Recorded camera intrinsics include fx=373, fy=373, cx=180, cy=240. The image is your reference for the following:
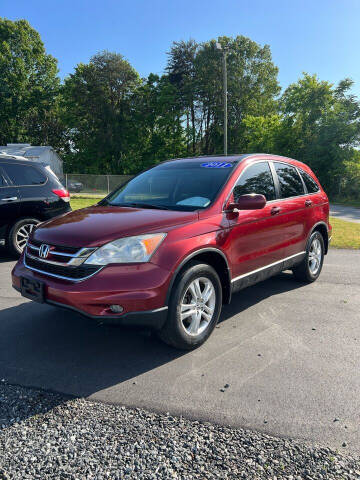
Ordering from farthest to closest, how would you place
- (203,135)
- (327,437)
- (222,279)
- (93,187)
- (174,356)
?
(203,135)
(93,187)
(222,279)
(174,356)
(327,437)

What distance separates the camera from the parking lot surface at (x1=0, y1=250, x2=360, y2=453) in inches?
98.5

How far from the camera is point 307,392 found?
9.00 feet

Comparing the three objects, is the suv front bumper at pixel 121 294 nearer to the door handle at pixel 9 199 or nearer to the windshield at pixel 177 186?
the windshield at pixel 177 186

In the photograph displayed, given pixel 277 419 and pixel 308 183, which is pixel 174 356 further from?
pixel 308 183

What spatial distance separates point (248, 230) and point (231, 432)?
7.01 ft

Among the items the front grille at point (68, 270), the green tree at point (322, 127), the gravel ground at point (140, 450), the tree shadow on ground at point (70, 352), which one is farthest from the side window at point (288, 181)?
the green tree at point (322, 127)

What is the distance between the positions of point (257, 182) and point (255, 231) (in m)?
0.65

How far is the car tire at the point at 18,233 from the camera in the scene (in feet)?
22.2

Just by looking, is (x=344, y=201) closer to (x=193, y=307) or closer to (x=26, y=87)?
(x=193, y=307)

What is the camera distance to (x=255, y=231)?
4.06 m

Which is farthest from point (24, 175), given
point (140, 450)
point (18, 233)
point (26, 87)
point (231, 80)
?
point (26, 87)

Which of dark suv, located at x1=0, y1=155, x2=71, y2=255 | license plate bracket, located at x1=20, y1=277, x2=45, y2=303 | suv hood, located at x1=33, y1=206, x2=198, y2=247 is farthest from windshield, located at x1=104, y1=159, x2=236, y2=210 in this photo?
dark suv, located at x1=0, y1=155, x2=71, y2=255

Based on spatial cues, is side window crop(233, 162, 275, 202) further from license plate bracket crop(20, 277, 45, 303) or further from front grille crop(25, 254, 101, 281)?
license plate bracket crop(20, 277, 45, 303)

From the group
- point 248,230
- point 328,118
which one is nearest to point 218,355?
point 248,230
